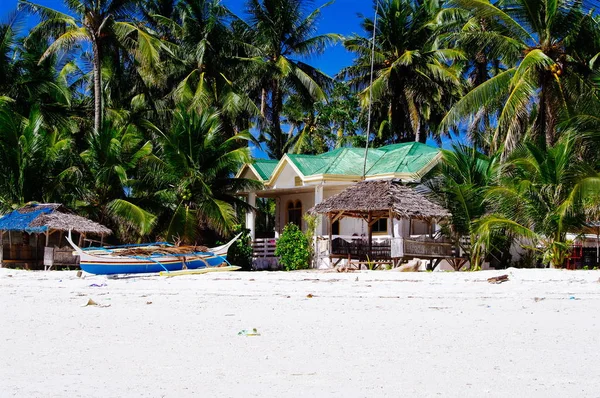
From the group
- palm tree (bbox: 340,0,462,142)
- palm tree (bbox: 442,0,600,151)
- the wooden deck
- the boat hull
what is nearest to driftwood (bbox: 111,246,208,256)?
the boat hull

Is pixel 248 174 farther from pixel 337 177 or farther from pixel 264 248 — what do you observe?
pixel 337 177

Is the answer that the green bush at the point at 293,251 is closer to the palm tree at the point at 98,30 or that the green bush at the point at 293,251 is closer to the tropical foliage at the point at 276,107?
the tropical foliage at the point at 276,107

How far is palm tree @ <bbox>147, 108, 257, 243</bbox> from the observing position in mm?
26078

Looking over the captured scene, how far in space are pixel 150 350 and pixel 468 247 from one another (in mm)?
16951

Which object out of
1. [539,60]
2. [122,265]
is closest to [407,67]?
[539,60]

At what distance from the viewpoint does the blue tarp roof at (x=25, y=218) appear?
941 inches

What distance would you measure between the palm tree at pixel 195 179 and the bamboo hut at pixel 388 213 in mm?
4530

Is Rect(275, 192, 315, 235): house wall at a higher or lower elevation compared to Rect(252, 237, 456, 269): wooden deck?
higher

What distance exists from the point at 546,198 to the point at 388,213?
4970 millimetres

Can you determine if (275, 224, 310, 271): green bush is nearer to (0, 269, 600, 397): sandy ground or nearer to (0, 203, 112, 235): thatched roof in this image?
(0, 203, 112, 235): thatched roof

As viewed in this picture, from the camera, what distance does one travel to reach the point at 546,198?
19.9m

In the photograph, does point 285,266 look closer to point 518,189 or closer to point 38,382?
point 518,189

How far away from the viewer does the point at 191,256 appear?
72.5 ft

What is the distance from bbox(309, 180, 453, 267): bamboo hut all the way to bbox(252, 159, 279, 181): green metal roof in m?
7.11
